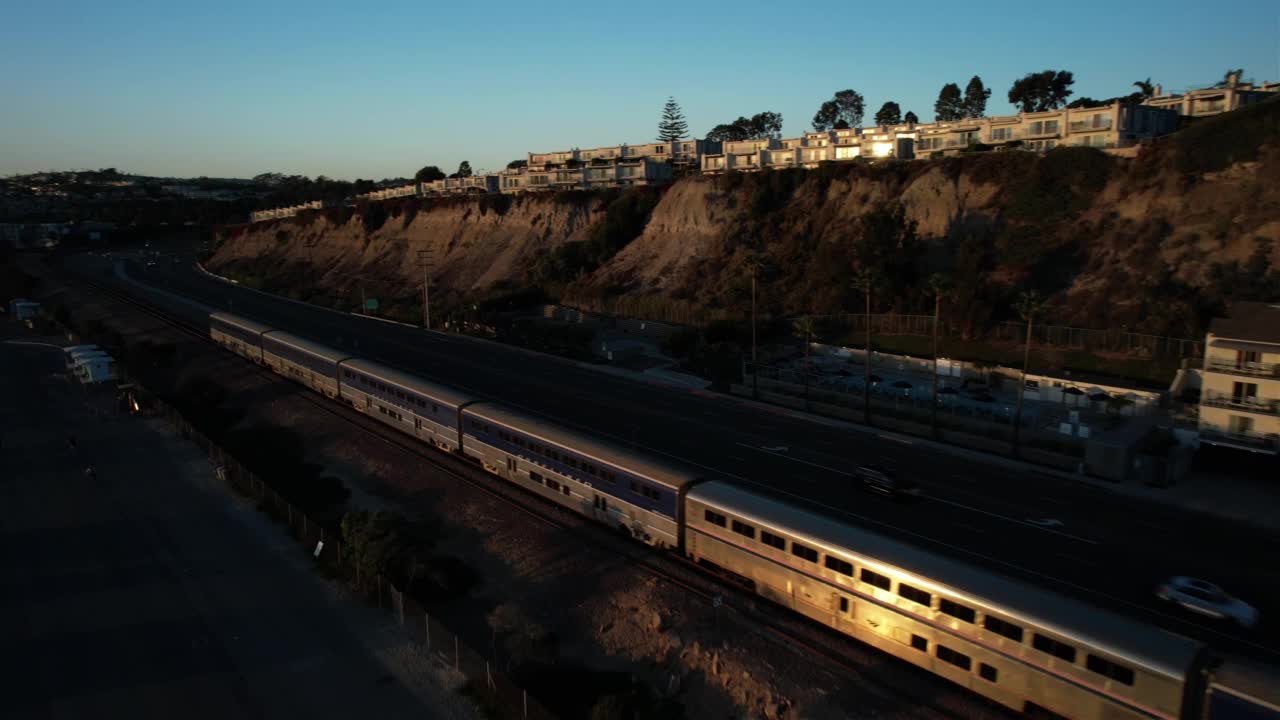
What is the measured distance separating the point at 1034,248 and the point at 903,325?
15.3 metres

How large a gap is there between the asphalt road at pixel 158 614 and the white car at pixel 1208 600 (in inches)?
1000

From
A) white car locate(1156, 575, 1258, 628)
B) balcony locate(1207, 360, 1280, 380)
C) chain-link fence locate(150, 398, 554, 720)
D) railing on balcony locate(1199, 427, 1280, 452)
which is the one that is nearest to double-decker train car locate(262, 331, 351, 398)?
chain-link fence locate(150, 398, 554, 720)

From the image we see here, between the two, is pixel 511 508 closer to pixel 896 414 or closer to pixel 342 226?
pixel 896 414

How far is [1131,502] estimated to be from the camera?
3562 centimetres

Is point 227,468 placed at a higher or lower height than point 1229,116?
lower

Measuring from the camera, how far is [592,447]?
104 feet

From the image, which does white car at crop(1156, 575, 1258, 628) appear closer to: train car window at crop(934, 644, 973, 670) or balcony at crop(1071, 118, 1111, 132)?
train car window at crop(934, 644, 973, 670)

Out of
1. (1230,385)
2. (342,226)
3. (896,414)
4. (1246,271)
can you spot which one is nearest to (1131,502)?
(1230,385)

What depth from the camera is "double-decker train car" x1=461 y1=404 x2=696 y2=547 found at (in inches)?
1118

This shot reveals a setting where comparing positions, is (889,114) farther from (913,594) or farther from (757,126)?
(913,594)

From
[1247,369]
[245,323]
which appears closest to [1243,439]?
[1247,369]

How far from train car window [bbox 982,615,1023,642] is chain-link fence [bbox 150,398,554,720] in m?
11.6

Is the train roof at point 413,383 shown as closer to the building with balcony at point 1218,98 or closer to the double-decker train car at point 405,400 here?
the double-decker train car at point 405,400

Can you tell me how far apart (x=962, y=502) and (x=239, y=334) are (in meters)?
66.1
